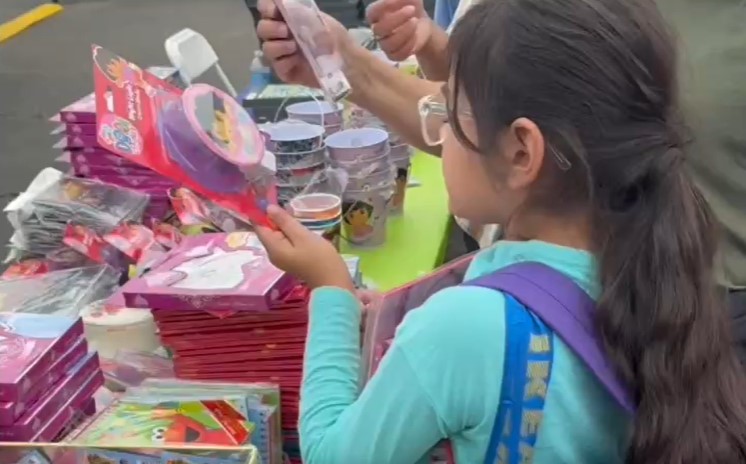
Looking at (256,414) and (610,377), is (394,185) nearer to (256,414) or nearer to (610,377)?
(256,414)

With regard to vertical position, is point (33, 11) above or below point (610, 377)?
below

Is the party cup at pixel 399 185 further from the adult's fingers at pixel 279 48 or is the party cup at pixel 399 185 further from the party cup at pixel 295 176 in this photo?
the adult's fingers at pixel 279 48

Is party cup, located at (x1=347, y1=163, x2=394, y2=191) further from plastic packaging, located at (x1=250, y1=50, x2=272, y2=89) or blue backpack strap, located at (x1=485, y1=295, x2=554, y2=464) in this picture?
blue backpack strap, located at (x1=485, y1=295, x2=554, y2=464)

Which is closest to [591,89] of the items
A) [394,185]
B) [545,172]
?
[545,172]

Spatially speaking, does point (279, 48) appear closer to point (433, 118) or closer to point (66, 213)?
point (433, 118)

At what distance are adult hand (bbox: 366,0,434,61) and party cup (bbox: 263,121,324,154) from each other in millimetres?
222

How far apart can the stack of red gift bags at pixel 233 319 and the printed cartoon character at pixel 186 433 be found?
169mm

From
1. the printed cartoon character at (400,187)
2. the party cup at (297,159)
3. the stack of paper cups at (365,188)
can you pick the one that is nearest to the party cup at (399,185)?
the printed cartoon character at (400,187)

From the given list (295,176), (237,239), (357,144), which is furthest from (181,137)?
(357,144)

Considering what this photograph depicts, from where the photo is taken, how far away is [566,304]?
41.2 inches

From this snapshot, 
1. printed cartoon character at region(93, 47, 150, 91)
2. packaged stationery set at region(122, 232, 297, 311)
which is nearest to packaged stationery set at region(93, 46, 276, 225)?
printed cartoon character at region(93, 47, 150, 91)

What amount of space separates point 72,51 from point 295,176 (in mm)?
6260

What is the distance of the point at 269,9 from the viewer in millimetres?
1633

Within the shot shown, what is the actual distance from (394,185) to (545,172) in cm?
105
